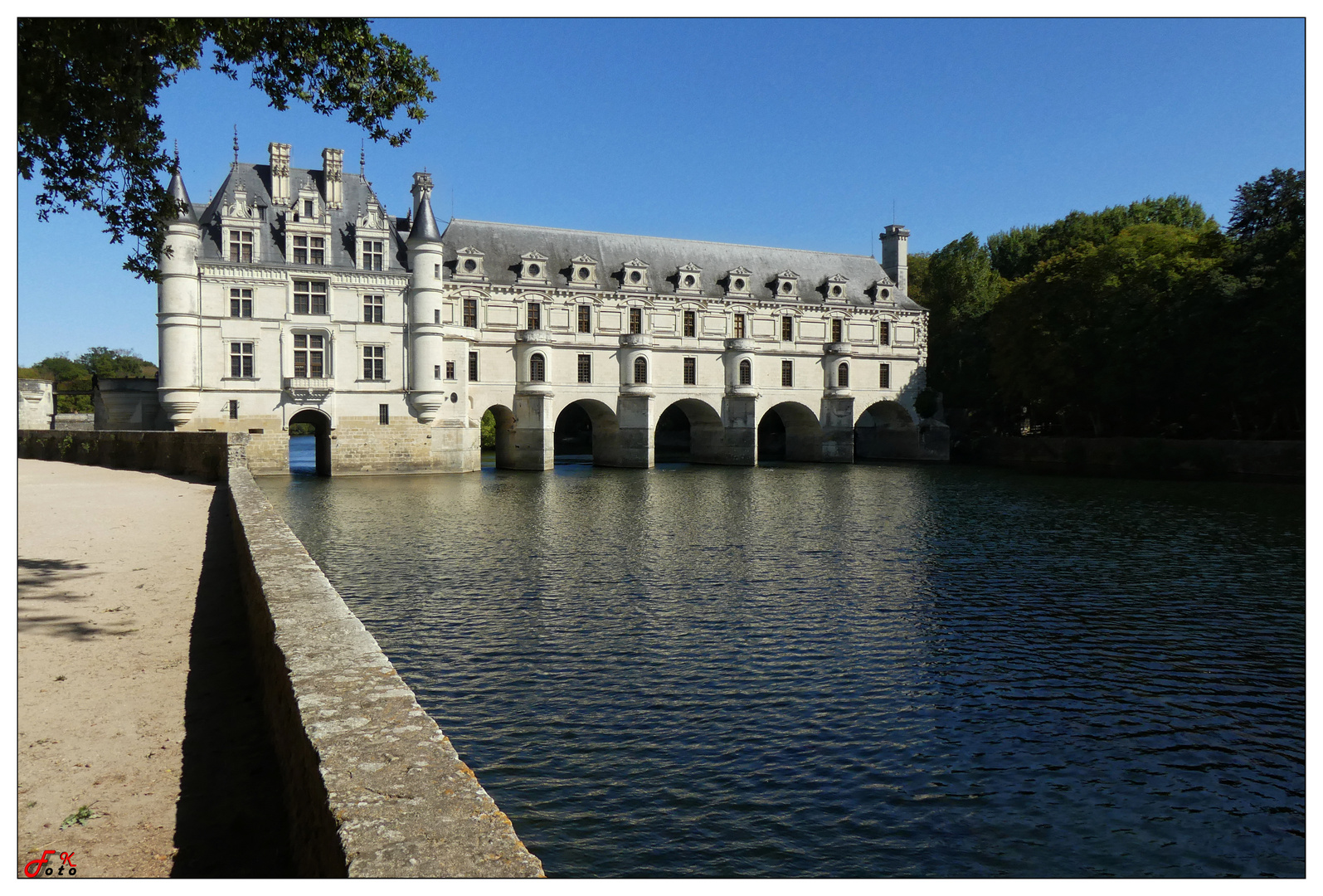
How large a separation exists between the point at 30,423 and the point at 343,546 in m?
41.6

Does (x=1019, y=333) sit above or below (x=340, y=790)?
above

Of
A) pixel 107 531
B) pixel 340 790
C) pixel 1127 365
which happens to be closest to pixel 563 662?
pixel 340 790

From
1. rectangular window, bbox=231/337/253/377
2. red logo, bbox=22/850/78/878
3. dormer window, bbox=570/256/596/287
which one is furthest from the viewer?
dormer window, bbox=570/256/596/287

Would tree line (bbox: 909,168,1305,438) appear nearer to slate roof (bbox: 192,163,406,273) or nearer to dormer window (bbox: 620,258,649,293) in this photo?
dormer window (bbox: 620,258,649,293)

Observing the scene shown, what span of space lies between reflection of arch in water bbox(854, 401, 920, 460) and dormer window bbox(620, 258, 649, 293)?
1824cm

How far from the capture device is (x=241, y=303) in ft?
153

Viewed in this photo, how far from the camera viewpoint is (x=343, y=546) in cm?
2206

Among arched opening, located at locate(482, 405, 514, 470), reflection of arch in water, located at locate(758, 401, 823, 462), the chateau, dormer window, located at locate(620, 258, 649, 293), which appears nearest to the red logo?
the chateau

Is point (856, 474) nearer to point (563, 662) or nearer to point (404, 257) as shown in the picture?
point (404, 257)

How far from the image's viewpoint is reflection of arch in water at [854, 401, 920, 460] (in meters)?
66.2

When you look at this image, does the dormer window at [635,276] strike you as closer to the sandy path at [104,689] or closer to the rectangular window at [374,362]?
the rectangular window at [374,362]

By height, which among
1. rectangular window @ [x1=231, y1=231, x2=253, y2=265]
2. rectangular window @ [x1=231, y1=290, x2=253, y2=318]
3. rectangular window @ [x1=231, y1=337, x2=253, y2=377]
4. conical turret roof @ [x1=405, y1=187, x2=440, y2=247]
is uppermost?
conical turret roof @ [x1=405, y1=187, x2=440, y2=247]

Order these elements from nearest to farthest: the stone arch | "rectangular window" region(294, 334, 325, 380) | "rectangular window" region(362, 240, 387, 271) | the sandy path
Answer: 1. the sandy path
2. "rectangular window" region(294, 334, 325, 380)
3. "rectangular window" region(362, 240, 387, 271)
4. the stone arch

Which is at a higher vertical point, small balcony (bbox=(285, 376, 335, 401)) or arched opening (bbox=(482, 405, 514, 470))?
small balcony (bbox=(285, 376, 335, 401))
